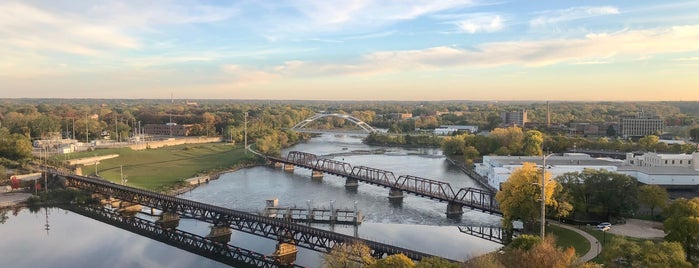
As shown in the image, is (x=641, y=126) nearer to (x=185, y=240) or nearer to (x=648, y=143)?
(x=648, y=143)

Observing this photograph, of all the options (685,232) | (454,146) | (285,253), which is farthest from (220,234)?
(454,146)

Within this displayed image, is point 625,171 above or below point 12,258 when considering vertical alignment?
above

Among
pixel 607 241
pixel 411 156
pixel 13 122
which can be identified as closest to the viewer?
pixel 607 241

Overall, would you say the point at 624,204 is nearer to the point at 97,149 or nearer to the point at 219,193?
the point at 219,193

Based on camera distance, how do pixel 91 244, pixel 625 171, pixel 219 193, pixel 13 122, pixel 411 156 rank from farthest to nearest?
pixel 13 122 < pixel 411 156 < pixel 219 193 < pixel 625 171 < pixel 91 244

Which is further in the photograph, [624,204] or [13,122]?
[13,122]

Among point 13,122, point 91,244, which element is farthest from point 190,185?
point 13,122

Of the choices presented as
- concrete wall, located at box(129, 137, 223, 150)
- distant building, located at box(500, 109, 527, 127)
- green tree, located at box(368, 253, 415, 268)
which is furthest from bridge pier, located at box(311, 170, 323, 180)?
distant building, located at box(500, 109, 527, 127)
